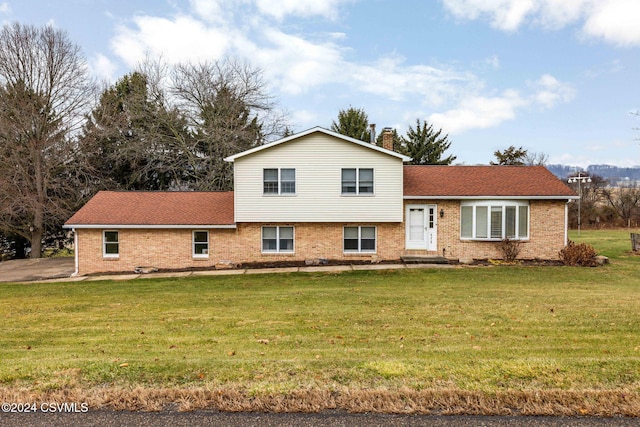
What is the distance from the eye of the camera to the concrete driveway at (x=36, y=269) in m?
18.6

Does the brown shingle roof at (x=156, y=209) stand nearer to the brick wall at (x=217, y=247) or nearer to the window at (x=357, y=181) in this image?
the brick wall at (x=217, y=247)

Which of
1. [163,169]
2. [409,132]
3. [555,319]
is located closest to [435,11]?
[555,319]

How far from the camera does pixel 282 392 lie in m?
4.42

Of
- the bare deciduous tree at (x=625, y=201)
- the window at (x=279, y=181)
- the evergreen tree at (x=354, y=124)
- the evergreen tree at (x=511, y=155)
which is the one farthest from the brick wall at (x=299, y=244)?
the bare deciduous tree at (x=625, y=201)

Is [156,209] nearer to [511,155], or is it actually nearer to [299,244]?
[299,244]

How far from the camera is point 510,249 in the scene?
18656 mm

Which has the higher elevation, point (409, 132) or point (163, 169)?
point (409, 132)

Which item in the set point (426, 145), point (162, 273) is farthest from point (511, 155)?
point (162, 273)

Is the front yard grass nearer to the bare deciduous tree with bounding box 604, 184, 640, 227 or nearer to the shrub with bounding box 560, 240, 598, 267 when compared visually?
the shrub with bounding box 560, 240, 598, 267

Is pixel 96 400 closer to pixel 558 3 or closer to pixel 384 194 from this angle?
pixel 384 194

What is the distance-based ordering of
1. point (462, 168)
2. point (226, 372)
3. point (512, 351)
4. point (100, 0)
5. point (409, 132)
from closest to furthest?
point (226, 372) → point (512, 351) → point (100, 0) → point (462, 168) → point (409, 132)

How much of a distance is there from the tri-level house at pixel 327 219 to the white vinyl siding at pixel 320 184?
0.04 meters

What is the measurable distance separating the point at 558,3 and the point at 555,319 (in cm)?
1564

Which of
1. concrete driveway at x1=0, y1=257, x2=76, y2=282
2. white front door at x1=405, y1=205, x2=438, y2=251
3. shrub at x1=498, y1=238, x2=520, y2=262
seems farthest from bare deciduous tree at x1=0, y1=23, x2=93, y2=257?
shrub at x1=498, y1=238, x2=520, y2=262
